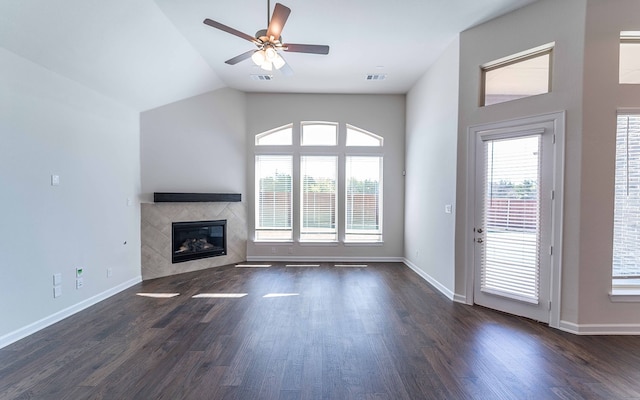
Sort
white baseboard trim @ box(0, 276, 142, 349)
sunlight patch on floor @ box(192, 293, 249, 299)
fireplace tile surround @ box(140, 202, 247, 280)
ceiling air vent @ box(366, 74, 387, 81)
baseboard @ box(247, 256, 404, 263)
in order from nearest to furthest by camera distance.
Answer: white baseboard trim @ box(0, 276, 142, 349), sunlight patch on floor @ box(192, 293, 249, 299), fireplace tile surround @ box(140, 202, 247, 280), ceiling air vent @ box(366, 74, 387, 81), baseboard @ box(247, 256, 404, 263)

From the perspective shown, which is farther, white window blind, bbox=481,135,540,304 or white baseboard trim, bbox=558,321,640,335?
white window blind, bbox=481,135,540,304

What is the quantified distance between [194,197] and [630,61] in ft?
20.7

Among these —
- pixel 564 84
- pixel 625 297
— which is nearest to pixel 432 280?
pixel 625 297

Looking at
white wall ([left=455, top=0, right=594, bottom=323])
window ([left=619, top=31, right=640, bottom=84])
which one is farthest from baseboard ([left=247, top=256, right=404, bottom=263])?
window ([left=619, top=31, right=640, bottom=84])

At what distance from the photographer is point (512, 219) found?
3400 mm

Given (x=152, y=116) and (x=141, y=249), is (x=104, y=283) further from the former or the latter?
(x=152, y=116)

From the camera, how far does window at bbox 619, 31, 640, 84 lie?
116 inches

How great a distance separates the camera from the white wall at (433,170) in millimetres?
3994

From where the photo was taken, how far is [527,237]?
328 cm

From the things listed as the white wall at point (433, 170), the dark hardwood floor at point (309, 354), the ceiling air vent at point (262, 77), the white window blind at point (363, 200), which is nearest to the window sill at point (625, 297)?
the dark hardwood floor at point (309, 354)

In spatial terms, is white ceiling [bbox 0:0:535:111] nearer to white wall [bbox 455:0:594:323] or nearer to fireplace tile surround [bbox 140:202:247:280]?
white wall [bbox 455:0:594:323]

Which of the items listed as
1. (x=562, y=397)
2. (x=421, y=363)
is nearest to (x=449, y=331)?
(x=421, y=363)

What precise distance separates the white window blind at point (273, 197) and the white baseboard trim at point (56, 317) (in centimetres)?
265

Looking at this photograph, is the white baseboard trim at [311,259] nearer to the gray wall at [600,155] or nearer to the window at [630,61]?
the gray wall at [600,155]
